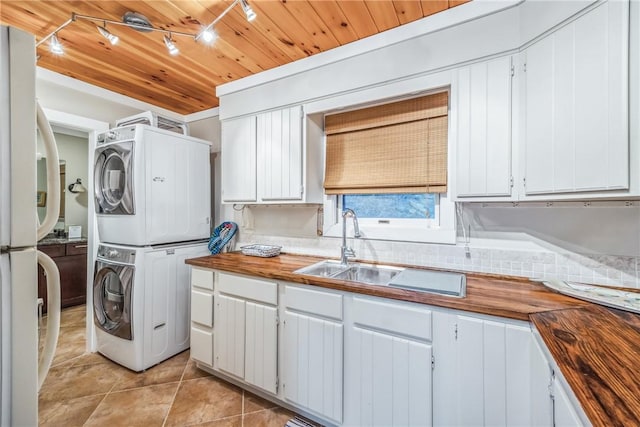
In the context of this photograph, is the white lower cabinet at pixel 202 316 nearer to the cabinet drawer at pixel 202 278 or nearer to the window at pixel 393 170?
the cabinet drawer at pixel 202 278

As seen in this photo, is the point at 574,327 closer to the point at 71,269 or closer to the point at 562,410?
the point at 562,410

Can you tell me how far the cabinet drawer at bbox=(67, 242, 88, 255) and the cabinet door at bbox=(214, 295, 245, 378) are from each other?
113 inches

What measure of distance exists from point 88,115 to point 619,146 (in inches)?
142

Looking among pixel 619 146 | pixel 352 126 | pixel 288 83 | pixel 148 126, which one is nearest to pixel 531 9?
pixel 619 146

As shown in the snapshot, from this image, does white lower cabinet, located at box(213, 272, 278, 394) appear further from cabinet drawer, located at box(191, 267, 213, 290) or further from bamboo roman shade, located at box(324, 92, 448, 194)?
bamboo roman shade, located at box(324, 92, 448, 194)

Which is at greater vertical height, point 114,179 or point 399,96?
point 399,96

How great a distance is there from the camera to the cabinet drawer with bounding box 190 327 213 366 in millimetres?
2109

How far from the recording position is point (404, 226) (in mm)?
2041

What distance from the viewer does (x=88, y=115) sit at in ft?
8.21

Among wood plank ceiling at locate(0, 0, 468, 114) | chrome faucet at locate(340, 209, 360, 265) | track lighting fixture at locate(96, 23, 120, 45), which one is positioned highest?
wood plank ceiling at locate(0, 0, 468, 114)

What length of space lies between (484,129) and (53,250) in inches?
184

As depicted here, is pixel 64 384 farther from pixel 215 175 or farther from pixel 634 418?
pixel 634 418

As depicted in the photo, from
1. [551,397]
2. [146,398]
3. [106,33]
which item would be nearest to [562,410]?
[551,397]

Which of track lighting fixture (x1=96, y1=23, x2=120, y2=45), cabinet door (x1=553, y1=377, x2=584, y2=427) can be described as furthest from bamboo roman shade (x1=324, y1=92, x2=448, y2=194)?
track lighting fixture (x1=96, y1=23, x2=120, y2=45)
